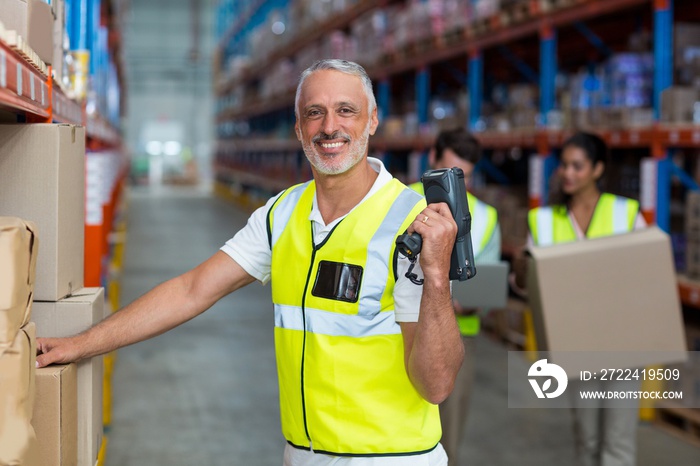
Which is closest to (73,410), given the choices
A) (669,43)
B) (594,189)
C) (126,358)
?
(594,189)

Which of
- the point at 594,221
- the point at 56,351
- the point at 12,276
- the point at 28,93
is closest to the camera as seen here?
the point at 12,276

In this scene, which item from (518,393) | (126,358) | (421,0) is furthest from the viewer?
(421,0)

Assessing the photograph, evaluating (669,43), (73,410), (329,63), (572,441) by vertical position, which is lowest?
(572,441)

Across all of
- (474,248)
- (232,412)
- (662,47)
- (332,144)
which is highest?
(662,47)

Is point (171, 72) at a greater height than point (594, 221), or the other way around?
point (171, 72)

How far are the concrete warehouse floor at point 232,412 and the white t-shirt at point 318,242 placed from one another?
2.55 m

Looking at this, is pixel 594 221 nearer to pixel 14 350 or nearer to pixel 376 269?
pixel 376 269

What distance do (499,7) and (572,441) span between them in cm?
375

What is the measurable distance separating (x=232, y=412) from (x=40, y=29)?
12.4 ft

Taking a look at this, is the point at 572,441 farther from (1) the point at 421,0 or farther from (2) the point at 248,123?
(2) the point at 248,123

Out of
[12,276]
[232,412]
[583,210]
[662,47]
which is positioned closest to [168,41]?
[232,412]

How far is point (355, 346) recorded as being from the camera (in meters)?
2.16

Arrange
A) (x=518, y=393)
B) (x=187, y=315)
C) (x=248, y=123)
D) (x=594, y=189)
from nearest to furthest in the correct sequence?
(x=187, y=315), (x=594, y=189), (x=518, y=393), (x=248, y=123)

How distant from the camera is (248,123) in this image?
85.0 ft
